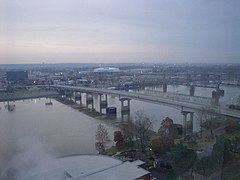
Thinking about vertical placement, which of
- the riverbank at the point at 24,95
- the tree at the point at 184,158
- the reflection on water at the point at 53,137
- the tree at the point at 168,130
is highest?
the tree at the point at 184,158

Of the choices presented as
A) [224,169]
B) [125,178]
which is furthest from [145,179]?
[224,169]

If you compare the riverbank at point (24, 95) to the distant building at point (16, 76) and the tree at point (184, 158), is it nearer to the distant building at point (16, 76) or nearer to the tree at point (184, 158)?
the distant building at point (16, 76)

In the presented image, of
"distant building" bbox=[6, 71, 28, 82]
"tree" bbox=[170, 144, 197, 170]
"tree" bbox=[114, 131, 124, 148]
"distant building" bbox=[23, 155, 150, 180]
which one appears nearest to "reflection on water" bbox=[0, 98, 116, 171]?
"tree" bbox=[114, 131, 124, 148]

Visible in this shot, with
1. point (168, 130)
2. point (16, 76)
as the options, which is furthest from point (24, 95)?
point (168, 130)

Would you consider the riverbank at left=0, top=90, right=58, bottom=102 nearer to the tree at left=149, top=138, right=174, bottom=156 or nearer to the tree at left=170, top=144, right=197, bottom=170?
the tree at left=149, top=138, right=174, bottom=156

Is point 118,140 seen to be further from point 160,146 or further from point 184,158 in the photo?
point 184,158

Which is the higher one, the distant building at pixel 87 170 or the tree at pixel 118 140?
the distant building at pixel 87 170

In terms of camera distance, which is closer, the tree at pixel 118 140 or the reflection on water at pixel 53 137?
the reflection on water at pixel 53 137

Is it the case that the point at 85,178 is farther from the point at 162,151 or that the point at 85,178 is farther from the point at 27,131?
the point at 27,131

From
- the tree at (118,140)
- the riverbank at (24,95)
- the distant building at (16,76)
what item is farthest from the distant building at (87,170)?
the distant building at (16,76)
